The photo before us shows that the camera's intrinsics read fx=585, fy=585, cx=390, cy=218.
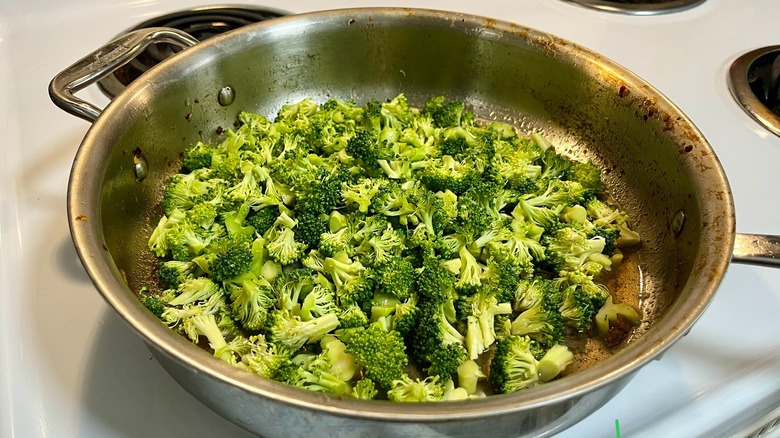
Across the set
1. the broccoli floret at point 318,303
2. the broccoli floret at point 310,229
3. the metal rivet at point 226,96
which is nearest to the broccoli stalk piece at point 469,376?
the broccoli floret at point 318,303

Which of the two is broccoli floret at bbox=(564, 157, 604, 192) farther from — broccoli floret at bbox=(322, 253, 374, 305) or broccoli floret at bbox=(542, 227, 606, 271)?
broccoli floret at bbox=(322, 253, 374, 305)

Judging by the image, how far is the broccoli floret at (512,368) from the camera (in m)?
0.84

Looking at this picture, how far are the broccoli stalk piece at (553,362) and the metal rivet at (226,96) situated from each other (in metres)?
0.83

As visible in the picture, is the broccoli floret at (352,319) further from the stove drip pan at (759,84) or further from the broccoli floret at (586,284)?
the stove drip pan at (759,84)

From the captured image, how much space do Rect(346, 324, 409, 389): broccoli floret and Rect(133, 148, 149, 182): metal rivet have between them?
52 centimetres

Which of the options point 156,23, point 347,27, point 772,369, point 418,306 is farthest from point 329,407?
point 156,23

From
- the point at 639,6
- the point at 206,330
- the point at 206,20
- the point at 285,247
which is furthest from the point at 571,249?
the point at 206,20

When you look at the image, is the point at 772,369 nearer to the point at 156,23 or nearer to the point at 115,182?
the point at 115,182

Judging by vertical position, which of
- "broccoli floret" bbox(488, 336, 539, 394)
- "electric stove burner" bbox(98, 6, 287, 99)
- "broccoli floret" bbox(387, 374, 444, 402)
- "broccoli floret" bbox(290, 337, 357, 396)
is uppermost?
"electric stove burner" bbox(98, 6, 287, 99)

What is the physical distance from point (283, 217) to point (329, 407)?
1.65 ft

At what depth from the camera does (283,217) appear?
105 cm

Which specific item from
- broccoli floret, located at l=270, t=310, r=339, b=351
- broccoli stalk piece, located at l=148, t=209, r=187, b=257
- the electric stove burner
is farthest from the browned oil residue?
the electric stove burner

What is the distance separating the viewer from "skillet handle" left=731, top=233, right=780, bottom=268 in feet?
2.61

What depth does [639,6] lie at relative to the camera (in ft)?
5.57
